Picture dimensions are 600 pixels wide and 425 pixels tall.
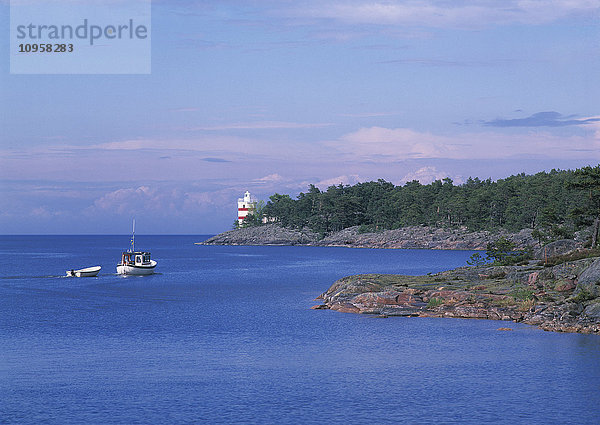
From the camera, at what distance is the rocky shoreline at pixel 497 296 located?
5659 cm

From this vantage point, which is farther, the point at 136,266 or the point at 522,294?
the point at 136,266

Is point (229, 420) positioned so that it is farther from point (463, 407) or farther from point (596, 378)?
point (596, 378)

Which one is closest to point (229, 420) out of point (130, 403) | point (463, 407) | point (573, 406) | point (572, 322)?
point (130, 403)

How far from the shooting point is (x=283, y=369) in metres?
43.6

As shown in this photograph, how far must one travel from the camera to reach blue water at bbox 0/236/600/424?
33.7m

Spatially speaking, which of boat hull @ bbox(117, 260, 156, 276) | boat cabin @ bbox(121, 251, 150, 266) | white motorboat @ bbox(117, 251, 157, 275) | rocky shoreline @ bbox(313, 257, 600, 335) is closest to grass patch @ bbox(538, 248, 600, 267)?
rocky shoreline @ bbox(313, 257, 600, 335)

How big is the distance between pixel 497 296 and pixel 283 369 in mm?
28298

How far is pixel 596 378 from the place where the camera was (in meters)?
39.5

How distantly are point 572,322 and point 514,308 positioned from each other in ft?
22.2

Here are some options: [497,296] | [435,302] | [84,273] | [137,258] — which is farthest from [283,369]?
[137,258]

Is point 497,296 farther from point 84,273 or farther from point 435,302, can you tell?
point 84,273

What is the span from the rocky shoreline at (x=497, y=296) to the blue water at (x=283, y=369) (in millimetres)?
1954

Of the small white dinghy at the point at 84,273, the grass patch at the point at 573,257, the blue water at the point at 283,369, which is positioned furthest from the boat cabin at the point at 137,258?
the grass patch at the point at 573,257

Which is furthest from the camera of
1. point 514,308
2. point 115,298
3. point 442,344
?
point 115,298
